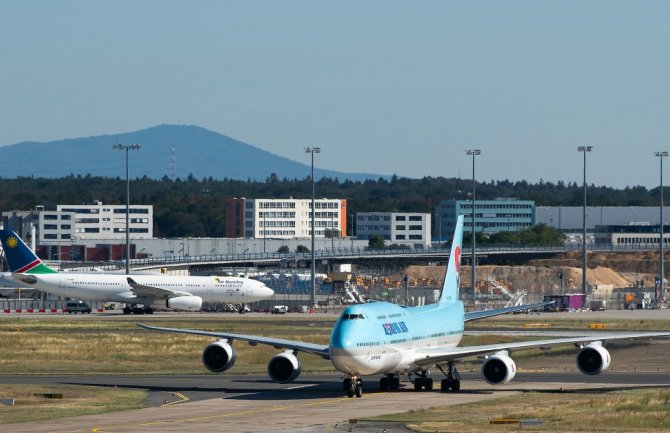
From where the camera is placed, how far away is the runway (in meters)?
43.2

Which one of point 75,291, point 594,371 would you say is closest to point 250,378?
point 594,371

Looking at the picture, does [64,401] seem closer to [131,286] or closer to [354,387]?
[354,387]

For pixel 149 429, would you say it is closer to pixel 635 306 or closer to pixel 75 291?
pixel 75 291

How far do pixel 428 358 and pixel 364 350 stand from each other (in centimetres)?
406

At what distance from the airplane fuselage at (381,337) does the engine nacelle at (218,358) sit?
6.18 metres

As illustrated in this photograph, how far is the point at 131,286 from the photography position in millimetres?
130875

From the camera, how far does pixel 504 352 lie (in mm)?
52969

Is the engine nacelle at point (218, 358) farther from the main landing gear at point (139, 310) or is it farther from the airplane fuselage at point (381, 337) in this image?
the main landing gear at point (139, 310)

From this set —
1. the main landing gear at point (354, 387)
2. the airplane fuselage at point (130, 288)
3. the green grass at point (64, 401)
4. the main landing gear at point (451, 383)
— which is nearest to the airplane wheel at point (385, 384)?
the main landing gear at point (451, 383)

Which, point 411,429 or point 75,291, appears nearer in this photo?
point 411,429

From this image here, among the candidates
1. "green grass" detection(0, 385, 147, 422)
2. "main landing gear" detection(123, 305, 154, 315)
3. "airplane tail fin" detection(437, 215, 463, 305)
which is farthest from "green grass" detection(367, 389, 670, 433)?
"main landing gear" detection(123, 305, 154, 315)

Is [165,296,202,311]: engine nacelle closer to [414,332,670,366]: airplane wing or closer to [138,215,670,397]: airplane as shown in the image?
[138,215,670,397]: airplane

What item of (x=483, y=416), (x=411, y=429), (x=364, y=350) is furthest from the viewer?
(x=364, y=350)

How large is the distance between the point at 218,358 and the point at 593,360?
14.8 m
